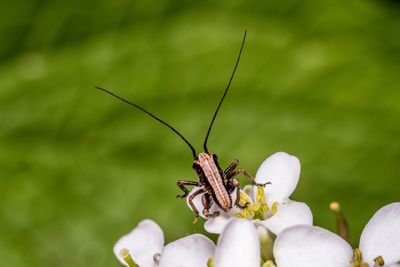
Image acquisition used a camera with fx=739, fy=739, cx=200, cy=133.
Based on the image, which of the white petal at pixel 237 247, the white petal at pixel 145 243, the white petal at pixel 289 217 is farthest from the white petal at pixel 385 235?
the white petal at pixel 145 243

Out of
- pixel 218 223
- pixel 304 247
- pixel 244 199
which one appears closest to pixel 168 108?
pixel 244 199

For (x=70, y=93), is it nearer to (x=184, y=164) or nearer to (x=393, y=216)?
(x=184, y=164)

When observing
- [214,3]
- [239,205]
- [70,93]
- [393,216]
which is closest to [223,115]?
[214,3]

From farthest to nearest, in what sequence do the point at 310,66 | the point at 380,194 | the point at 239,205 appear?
the point at 310,66 → the point at 380,194 → the point at 239,205

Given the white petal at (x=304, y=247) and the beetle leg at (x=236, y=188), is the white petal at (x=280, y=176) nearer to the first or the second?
the beetle leg at (x=236, y=188)

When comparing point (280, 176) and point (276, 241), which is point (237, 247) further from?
point (280, 176)

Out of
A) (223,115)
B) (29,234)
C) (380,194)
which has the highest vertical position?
(223,115)
